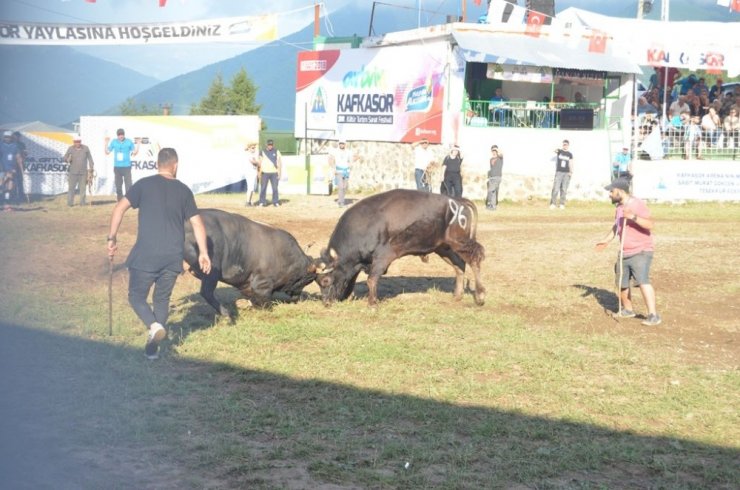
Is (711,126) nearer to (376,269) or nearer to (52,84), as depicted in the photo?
(376,269)

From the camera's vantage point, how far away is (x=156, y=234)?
846 cm

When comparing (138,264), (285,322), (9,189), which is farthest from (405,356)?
(9,189)

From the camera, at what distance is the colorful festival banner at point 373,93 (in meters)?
27.7

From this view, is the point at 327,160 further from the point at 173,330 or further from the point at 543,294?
the point at 173,330

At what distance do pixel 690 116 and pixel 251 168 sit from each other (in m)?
14.2

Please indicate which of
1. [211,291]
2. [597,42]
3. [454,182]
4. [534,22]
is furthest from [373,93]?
[211,291]

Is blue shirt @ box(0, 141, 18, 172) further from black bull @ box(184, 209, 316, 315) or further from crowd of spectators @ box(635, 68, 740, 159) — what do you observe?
crowd of spectators @ box(635, 68, 740, 159)

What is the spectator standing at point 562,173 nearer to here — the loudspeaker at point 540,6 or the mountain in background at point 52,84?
the loudspeaker at point 540,6

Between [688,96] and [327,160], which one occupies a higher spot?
[688,96]

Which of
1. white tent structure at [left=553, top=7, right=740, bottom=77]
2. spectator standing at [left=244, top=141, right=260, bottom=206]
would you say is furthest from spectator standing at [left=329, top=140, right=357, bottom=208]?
white tent structure at [left=553, top=7, right=740, bottom=77]

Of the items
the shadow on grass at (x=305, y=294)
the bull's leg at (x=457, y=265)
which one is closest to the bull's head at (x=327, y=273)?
the shadow on grass at (x=305, y=294)

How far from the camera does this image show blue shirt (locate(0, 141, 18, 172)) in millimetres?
22188

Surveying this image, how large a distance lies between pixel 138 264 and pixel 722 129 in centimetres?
2390

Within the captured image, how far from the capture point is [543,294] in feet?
41.6
